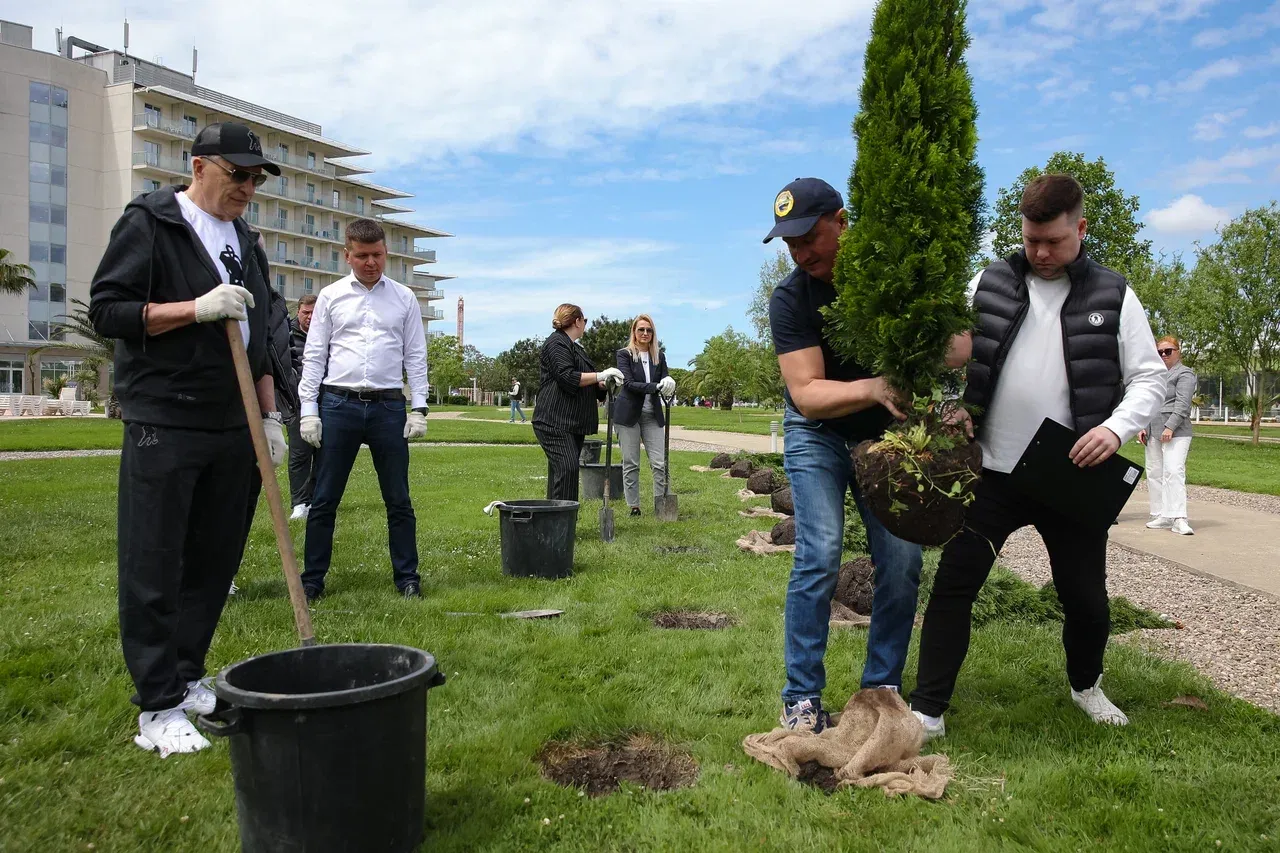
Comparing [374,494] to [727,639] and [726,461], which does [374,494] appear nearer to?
[726,461]

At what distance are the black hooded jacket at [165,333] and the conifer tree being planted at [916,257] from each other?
7.55ft

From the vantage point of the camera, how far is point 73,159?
205 ft

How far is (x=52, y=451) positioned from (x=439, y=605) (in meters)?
17.4

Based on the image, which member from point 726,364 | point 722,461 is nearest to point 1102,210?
point 722,461

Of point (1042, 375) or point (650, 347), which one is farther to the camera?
point (650, 347)

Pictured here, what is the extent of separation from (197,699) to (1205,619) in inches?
223

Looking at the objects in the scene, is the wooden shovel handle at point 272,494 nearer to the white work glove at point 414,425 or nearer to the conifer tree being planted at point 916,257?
the conifer tree being planted at point 916,257

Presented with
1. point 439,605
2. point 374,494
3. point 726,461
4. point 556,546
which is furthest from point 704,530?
point 726,461

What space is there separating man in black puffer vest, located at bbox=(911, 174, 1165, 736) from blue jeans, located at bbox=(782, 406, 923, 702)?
0.22 metres

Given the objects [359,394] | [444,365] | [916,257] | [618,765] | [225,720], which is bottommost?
[618,765]

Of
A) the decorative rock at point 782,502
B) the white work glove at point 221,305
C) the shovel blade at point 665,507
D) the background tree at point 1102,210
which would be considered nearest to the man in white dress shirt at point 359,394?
the white work glove at point 221,305

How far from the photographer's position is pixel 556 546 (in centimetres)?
634

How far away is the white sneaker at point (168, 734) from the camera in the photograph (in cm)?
332

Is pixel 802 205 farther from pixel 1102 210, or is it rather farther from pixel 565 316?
pixel 1102 210
